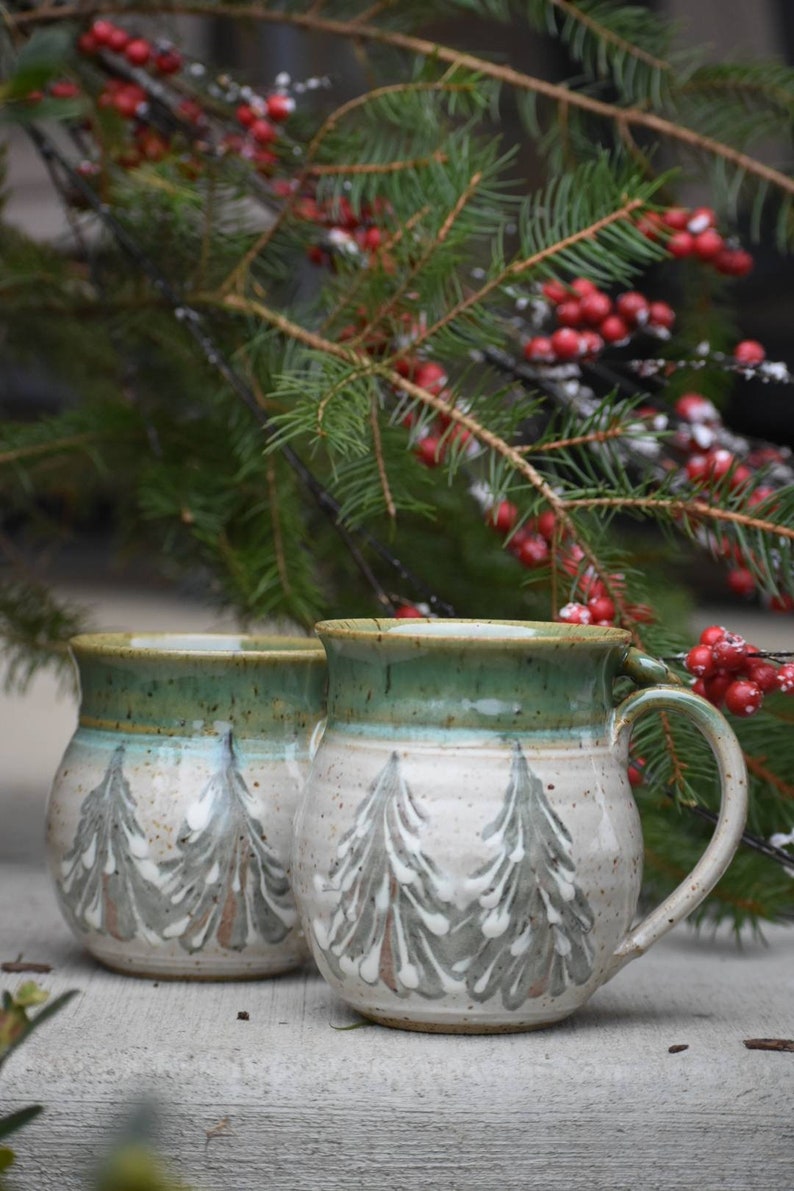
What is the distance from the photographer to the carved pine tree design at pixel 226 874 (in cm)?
53

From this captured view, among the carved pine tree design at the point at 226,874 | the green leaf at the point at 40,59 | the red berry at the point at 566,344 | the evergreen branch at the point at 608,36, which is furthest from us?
the evergreen branch at the point at 608,36

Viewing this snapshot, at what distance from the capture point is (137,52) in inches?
31.7

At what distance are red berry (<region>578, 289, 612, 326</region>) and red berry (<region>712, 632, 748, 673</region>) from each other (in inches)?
7.7

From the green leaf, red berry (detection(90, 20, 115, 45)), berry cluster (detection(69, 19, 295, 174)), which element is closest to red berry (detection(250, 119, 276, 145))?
berry cluster (detection(69, 19, 295, 174))

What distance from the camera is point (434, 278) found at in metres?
0.61

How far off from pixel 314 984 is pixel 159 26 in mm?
600

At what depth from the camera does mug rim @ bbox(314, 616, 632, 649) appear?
0.46 metres

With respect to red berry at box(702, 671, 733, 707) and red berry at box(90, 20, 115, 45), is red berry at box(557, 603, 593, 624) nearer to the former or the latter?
red berry at box(702, 671, 733, 707)

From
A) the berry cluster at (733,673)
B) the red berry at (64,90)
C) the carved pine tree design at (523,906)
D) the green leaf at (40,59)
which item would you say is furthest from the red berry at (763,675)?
the red berry at (64,90)

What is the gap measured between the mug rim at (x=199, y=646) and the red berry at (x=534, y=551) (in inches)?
3.7

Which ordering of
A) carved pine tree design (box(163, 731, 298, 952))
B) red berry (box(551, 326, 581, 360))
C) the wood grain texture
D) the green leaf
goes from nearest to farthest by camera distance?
the green leaf, the wood grain texture, carved pine tree design (box(163, 731, 298, 952)), red berry (box(551, 326, 581, 360))

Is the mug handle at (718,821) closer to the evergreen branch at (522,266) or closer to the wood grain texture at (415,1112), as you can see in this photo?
the wood grain texture at (415,1112)

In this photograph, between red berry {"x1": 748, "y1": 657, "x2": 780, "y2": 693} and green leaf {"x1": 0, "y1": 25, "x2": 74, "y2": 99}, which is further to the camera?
red berry {"x1": 748, "y1": 657, "x2": 780, "y2": 693}

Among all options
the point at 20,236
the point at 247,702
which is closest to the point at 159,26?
the point at 20,236
